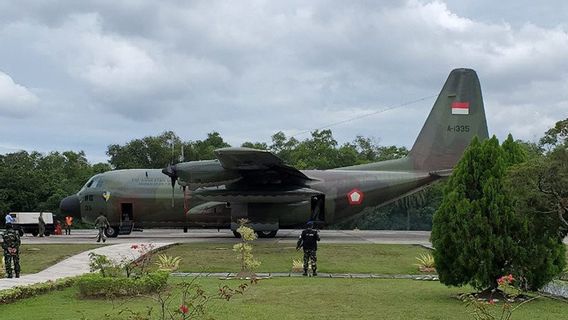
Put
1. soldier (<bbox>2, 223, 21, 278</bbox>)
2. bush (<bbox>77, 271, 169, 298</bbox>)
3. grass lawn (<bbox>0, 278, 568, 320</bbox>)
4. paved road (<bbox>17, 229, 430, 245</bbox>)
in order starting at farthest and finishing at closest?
paved road (<bbox>17, 229, 430, 245</bbox>), soldier (<bbox>2, 223, 21, 278</bbox>), bush (<bbox>77, 271, 169, 298</bbox>), grass lawn (<bbox>0, 278, 568, 320</bbox>)

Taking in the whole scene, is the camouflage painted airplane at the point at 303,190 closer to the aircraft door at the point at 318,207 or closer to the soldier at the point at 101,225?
the aircraft door at the point at 318,207

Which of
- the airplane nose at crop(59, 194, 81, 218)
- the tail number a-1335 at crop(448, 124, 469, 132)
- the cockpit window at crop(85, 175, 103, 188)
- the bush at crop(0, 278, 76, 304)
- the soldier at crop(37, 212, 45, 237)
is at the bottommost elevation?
the bush at crop(0, 278, 76, 304)

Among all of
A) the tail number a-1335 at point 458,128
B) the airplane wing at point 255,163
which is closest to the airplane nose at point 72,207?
the airplane wing at point 255,163

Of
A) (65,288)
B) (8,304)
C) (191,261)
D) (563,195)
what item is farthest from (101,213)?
(563,195)

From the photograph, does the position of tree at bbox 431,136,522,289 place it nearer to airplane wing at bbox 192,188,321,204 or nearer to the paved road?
the paved road

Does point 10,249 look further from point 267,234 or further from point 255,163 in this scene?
point 267,234

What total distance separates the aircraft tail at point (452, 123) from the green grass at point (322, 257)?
7802 mm

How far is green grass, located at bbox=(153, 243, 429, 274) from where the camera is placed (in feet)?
62.3

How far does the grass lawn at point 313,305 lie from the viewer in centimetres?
1058

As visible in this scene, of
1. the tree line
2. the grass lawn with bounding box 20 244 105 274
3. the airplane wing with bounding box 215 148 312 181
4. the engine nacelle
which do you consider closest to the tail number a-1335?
the airplane wing with bounding box 215 148 312 181

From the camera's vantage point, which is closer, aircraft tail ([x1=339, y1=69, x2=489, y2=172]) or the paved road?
the paved road

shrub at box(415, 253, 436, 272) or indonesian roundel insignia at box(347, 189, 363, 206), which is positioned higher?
indonesian roundel insignia at box(347, 189, 363, 206)

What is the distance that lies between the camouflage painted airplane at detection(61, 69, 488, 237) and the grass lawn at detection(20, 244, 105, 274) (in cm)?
654

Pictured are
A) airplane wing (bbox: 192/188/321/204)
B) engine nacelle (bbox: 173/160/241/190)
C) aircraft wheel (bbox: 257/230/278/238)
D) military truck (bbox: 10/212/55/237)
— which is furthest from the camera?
military truck (bbox: 10/212/55/237)
